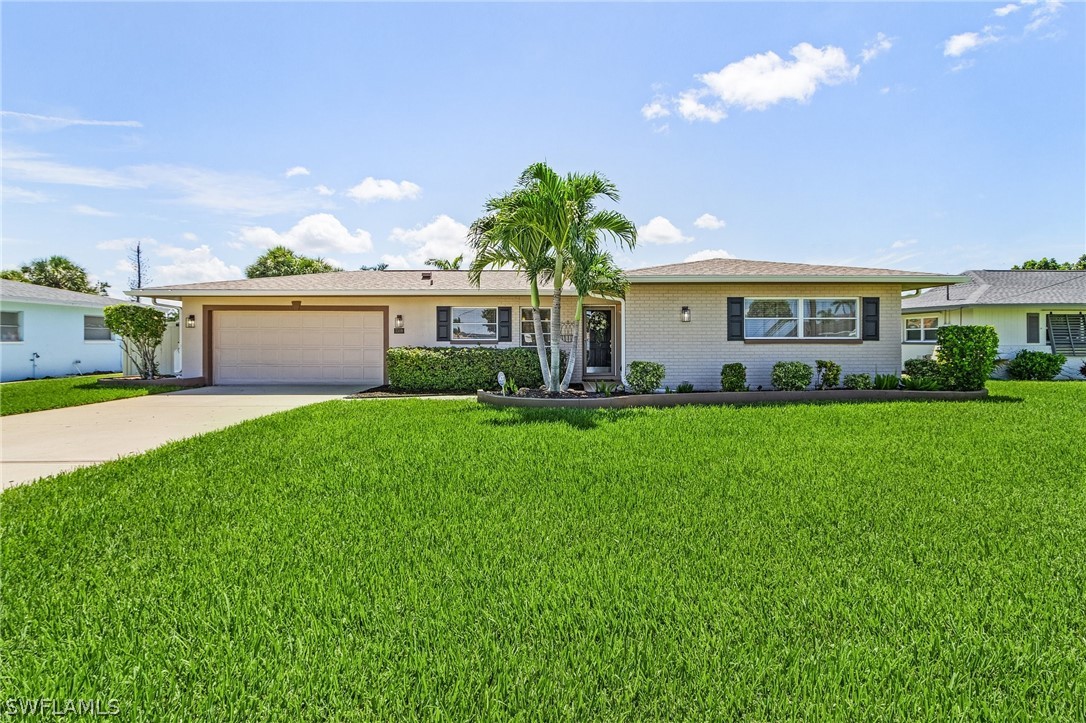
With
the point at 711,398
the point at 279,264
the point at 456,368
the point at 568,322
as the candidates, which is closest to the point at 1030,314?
the point at 711,398

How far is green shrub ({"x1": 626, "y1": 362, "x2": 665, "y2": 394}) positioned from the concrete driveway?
22.9ft

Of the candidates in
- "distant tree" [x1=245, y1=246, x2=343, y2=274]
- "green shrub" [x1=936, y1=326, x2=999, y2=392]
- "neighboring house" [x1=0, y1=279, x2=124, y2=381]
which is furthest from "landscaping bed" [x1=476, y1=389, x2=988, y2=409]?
"distant tree" [x1=245, y1=246, x2=343, y2=274]

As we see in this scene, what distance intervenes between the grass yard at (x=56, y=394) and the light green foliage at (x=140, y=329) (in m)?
1.23

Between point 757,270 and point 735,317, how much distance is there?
4.20 feet

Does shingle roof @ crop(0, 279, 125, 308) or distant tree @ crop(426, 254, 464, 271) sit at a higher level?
distant tree @ crop(426, 254, 464, 271)

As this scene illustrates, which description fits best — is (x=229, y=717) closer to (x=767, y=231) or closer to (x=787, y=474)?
(x=787, y=474)

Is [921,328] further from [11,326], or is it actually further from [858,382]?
[11,326]

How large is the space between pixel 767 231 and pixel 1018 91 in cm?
625

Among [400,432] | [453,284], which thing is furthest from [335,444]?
[453,284]

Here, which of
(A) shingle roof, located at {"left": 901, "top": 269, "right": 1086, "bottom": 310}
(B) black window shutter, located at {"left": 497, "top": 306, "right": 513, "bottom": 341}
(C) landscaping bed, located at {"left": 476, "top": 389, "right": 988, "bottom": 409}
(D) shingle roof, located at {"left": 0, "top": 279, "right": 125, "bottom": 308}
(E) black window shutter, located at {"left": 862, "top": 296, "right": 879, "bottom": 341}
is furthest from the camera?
(A) shingle roof, located at {"left": 901, "top": 269, "right": 1086, "bottom": 310}

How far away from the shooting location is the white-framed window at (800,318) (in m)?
12.0

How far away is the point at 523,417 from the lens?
27.2 feet

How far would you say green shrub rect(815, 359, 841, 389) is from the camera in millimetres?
11562

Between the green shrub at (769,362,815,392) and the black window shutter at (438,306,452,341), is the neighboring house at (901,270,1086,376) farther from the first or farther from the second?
the black window shutter at (438,306,452,341)
